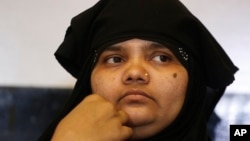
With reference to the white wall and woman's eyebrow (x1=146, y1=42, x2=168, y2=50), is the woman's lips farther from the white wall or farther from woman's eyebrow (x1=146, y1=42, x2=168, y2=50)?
the white wall

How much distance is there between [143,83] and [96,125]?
0.41 feet

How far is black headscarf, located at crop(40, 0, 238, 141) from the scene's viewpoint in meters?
0.70

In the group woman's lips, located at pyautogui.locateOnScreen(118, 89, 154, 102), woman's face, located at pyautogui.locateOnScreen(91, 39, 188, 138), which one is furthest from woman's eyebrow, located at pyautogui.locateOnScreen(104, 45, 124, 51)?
woman's lips, located at pyautogui.locateOnScreen(118, 89, 154, 102)

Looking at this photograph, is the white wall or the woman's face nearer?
the woman's face

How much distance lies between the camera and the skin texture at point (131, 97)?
0.65 meters

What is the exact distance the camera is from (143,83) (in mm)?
649

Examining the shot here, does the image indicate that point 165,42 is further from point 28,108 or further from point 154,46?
point 28,108

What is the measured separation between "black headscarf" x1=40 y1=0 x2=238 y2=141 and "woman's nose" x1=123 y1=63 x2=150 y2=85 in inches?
2.7

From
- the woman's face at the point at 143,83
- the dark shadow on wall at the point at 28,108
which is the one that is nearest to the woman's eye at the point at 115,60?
the woman's face at the point at 143,83

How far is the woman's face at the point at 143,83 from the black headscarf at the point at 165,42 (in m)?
0.02

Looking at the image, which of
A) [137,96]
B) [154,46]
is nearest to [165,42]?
[154,46]

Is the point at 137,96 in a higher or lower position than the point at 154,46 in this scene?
lower

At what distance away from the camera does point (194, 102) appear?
0.75 metres

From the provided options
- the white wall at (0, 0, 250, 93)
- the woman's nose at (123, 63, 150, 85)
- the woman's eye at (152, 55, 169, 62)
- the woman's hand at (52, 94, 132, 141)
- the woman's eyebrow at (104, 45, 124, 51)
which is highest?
the white wall at (0, 0, 250, 93)
